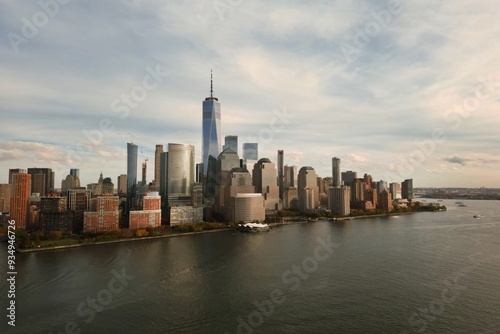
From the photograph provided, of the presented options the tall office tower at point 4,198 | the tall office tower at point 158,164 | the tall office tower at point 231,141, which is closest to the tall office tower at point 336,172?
the tall office tower at point 231,141

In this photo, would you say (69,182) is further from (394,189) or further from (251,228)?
(394,189)

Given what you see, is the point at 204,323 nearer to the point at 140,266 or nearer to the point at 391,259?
the point at 140,266

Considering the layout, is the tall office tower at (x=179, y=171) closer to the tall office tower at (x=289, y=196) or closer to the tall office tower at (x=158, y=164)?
the tall office tower at (x=158, y=164)

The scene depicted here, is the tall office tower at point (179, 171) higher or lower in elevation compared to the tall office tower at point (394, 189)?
higher

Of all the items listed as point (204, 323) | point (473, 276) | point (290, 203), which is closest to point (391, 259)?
point (473, 276)

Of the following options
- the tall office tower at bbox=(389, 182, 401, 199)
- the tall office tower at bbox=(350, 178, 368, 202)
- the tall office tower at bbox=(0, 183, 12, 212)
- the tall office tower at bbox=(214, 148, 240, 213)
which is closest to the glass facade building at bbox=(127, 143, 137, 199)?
the tall office tower at bbox=(214, 148, 240, 213)

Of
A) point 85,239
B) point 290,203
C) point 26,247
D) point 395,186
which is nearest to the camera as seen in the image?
point 26,247

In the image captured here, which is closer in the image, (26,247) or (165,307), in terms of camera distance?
(165,307)

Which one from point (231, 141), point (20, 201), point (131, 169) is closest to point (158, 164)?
point (131, 169)
